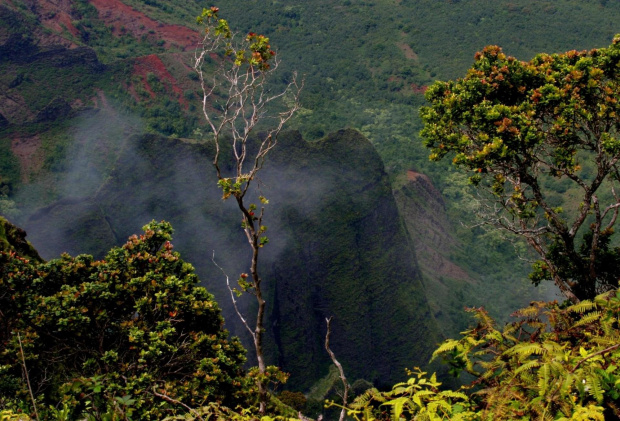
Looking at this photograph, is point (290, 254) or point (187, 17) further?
point (187, 17)

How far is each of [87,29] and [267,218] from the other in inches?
1439

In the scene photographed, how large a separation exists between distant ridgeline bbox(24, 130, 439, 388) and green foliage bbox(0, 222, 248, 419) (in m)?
15.7

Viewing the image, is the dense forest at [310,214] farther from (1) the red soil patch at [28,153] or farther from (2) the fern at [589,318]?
(1) the red soil patch at [28,153]

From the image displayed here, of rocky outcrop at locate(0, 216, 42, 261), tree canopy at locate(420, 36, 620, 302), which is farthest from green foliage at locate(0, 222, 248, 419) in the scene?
tree canopy at locate(420, 36, 620, 302)

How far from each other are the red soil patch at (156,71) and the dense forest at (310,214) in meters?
0.25

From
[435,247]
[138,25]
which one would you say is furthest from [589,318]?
[138,25]

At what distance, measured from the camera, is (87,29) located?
54.9 meters

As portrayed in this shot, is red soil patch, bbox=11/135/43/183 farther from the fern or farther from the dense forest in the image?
the fern

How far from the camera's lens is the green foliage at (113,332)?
852cm

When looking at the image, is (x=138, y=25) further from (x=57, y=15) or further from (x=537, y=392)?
(x=537, y=392)

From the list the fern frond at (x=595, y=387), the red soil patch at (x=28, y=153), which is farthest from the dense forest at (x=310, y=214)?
the red soil patch at (x=28, y=153)

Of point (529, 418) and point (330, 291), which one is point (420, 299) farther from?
point (529, 418)

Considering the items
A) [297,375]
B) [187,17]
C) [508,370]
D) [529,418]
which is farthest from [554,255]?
[187,17]

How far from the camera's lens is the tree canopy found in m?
10.2
